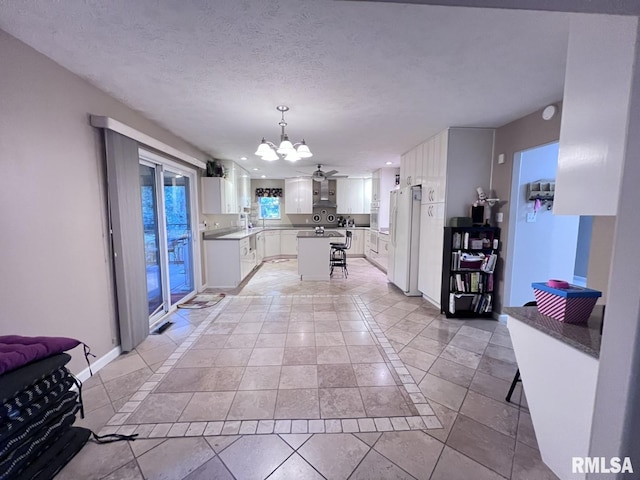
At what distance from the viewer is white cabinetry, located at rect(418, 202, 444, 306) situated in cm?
370

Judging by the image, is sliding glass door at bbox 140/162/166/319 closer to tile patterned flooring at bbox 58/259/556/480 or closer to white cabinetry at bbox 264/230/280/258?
tile patterned flooring at bbox 58/259/556/480

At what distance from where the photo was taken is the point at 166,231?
367 centimetres

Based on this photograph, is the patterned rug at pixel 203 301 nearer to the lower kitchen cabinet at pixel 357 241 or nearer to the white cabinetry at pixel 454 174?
the white cabinetry at pixel 454 174

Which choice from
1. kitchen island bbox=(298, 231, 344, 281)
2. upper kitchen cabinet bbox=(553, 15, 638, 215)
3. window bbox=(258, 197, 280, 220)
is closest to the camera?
upper kitchen cabinet bbox=(553, 15, 638, 215)

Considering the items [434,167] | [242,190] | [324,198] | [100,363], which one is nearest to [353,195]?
[324,198]

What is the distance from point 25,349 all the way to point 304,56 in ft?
7.43

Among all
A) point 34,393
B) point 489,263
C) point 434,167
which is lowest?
point 34,393

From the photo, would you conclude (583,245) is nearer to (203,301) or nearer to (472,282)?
(472,282)

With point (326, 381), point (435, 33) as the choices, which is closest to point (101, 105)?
point (435, 33)

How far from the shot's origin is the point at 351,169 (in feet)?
22.4

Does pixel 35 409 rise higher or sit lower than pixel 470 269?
lower

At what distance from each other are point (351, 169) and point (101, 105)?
17.3 feet

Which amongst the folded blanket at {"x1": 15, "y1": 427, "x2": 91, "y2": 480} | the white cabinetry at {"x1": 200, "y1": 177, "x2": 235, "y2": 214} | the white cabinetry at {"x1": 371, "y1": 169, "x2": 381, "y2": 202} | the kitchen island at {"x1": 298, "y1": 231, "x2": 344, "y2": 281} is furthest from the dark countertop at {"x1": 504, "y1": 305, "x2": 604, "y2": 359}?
the white cabinetry at {"x1": 371, "y1": 169, "x2": 381, "y2": 202}

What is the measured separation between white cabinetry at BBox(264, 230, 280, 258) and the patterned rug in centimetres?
330
